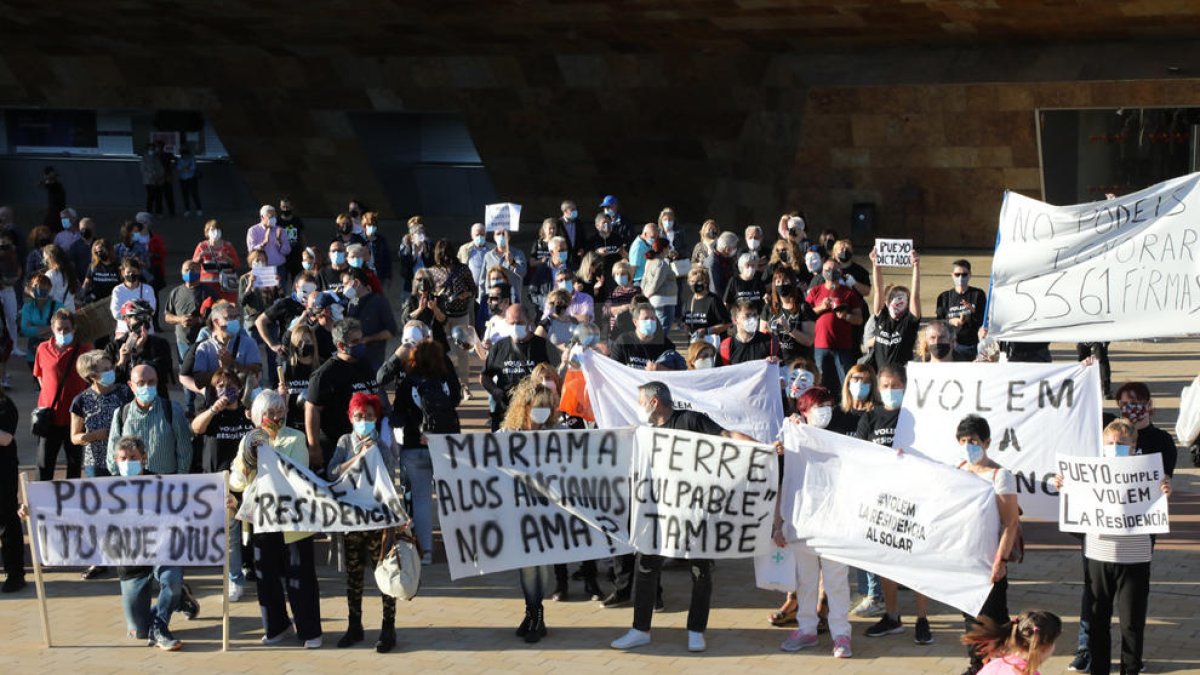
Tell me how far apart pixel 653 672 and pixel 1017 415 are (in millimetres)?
3024

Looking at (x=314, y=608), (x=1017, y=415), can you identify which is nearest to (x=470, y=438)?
(x=314, y=608)

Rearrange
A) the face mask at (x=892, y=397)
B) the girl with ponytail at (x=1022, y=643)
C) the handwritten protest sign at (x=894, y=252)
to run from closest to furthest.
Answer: the girl with ponytail at (x=1022, y=643) < the face mask at (x=892, y=397) < the handwritten protest sign at (x=894, y=252)

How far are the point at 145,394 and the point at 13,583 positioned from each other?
1.76 metres

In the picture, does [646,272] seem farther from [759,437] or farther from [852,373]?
[852,373]

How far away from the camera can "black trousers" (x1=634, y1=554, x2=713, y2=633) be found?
1073 cm

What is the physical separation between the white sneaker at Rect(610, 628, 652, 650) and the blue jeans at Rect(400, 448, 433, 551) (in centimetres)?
210

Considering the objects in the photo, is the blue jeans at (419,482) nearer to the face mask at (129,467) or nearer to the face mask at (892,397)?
the face mask at (129,467)

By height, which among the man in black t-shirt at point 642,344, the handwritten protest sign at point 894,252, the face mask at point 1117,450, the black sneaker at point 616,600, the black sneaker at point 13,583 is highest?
the handwritten protest sign at point 894,252

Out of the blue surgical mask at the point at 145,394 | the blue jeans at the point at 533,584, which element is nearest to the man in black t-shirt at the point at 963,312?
the blue jeans at the point at 533,584

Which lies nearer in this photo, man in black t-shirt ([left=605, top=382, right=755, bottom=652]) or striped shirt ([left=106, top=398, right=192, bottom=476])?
man in black t-shirt ([left=605, top=382, right=755, bottom=652])

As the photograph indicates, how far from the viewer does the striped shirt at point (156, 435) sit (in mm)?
11727

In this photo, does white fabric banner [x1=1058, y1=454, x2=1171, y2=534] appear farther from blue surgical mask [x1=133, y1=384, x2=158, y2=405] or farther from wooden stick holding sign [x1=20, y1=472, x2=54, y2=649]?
wooden stick holding sign [x1=20, y1=472, x2=54, y2=649]

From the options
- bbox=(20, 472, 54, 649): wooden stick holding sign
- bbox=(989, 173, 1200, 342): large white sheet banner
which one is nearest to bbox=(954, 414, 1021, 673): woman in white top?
bbox=(989, 173, 1200, 342): large white sheet banner

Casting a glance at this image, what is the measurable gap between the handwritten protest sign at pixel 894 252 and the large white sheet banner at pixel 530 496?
20.8 ft
